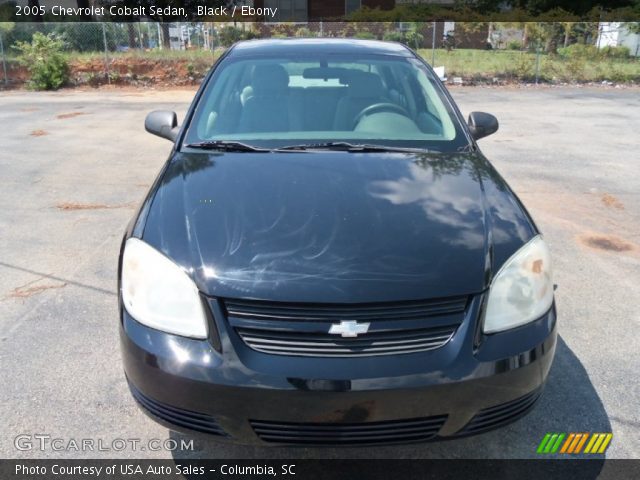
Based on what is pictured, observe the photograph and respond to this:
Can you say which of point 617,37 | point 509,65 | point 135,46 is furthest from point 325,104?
point 617,37

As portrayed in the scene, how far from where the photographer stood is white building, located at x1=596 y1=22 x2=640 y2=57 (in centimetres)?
2049

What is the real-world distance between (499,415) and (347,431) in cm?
57

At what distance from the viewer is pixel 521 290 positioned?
2162 mm

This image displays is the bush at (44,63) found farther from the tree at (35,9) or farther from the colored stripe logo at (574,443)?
the colored stripe logo at (574,443)

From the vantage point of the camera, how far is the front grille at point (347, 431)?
1.99 metres

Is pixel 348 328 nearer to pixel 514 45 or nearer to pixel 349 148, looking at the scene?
pixel 349 148

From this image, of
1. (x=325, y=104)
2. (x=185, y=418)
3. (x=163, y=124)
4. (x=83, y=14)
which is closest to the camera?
(x=185, y=418)

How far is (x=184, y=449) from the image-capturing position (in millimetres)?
2521

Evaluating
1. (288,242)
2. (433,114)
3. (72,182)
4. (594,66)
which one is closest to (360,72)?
(433,114)

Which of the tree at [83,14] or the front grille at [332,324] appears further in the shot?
the tree at [83,14]

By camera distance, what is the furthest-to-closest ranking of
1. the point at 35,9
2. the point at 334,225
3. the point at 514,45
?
1. the point at 35,9
2. the point at 514,45
3. the point at 334,225

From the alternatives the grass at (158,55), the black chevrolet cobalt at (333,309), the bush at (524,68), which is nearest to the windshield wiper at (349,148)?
the black chevrolet cobalt at (333,309)

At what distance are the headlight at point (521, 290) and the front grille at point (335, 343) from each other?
9.9 inches

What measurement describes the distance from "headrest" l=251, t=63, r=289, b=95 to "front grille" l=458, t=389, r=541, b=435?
2307mm
